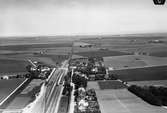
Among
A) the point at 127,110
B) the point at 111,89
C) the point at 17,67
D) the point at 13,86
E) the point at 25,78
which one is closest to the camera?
the point at 127,110

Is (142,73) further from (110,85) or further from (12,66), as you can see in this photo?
(12,66)

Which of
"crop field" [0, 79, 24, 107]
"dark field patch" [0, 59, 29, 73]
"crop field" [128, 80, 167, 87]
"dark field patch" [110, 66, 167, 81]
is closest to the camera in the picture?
"crop field" [0, 79, 24, 107]

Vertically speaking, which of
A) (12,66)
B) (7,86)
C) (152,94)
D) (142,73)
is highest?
(12,66)

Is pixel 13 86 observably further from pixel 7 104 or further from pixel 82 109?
pixel 82 109

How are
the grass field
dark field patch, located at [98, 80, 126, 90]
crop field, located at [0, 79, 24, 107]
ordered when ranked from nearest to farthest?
the grass field
crop field, located at [0, 79, 24, 107]
dark field patch, located at [98, 80, 126, 90]

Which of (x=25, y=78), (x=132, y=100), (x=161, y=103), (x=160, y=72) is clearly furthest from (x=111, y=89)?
(x=25, y=78)

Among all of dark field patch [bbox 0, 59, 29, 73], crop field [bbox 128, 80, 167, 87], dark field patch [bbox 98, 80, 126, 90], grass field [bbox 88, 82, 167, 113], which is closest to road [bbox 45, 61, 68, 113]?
grass field [bbox 88, 82, 167, 113]

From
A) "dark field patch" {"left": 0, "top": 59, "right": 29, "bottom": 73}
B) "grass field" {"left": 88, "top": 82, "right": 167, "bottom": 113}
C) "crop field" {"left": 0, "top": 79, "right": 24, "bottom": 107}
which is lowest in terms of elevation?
"grass field" {"left": 88, "top": 82, "right": 167, "bottom": 113}

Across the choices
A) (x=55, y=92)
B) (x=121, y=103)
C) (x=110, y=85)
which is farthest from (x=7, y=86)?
(x=121, y=103)

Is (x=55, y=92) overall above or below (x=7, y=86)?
below

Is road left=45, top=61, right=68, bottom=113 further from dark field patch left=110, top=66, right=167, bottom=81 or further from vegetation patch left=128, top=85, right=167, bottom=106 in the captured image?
vegetation patch left=128, top=85, right=167, bottom=106

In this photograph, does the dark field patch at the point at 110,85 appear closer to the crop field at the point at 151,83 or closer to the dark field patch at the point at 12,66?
the crop field at the point at 151,83
